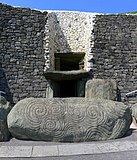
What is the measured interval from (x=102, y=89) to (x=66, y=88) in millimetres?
2743

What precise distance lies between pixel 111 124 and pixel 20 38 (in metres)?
6.74

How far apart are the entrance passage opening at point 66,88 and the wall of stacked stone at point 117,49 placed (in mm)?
1383

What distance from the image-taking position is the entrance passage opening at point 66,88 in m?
11.1

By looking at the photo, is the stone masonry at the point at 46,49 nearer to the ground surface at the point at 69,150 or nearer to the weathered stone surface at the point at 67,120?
the weathered stone surface at the point at 67,120

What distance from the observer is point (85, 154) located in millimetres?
3814

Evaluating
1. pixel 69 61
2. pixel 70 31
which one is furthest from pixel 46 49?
pixel 70 31

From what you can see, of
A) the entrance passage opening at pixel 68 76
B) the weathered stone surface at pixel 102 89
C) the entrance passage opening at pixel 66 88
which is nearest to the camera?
the weathered stone surface at pixel 102 89

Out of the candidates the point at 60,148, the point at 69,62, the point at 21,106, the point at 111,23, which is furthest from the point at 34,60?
the point at 60,148

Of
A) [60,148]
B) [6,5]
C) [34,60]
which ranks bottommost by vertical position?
[60,148]

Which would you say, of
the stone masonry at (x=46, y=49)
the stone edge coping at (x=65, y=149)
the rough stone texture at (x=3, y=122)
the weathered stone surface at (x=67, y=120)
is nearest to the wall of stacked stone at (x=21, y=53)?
the stone masonry at (x=46, y=49)

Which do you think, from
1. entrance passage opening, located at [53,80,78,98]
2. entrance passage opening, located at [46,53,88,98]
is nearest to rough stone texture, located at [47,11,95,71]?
entrance passage opening, located at [46,53,88,98]

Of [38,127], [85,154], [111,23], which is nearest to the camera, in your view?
[85,154]

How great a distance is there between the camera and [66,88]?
11844mm

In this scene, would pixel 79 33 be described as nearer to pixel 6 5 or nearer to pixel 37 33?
pixel 37 33
